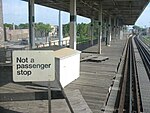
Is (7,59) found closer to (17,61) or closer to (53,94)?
(53,94)

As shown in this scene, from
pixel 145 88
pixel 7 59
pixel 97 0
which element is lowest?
pixel 145 88

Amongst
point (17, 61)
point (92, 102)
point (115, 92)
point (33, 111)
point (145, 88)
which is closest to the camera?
point (17, 61)

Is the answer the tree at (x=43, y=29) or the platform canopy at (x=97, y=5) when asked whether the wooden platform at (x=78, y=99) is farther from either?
the tree at (x=43, y=29)

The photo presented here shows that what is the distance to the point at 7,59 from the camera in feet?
41.4

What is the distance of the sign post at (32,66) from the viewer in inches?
160

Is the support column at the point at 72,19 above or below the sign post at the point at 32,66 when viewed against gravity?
above

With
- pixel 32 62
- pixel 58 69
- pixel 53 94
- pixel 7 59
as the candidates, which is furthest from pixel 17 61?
pixel 7 59

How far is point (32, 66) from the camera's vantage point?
13.5 ft

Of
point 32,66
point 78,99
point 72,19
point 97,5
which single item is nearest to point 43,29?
point 97,5

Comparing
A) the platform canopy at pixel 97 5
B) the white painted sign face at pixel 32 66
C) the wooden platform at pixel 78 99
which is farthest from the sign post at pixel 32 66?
the platform canopy at pixel 97 5

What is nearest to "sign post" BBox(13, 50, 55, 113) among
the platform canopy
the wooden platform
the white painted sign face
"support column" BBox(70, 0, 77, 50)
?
the white painted sign face

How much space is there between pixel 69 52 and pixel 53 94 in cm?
457

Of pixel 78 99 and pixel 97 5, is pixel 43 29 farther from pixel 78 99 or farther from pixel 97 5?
pixel 78 99

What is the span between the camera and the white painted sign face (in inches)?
160
